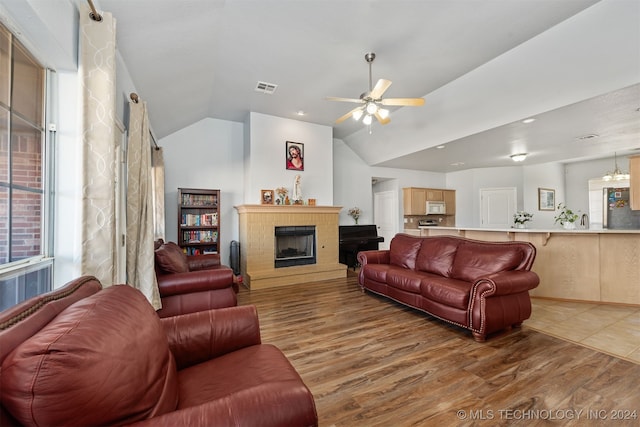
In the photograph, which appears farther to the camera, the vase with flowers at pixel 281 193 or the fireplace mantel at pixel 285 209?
the vase with flowers at pixel 281 193

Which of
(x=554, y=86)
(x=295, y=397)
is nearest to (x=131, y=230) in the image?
(x=295, y=397)

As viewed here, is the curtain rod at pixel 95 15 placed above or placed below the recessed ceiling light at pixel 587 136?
below

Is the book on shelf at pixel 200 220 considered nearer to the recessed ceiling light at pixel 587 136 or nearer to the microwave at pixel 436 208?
the microwave at pixel 436 208

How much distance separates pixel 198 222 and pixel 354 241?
3.35 metres

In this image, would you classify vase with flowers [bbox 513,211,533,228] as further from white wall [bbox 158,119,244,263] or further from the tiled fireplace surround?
white wall [bbox 158,119,244,263]

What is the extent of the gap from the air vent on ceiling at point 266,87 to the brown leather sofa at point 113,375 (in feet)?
11.5

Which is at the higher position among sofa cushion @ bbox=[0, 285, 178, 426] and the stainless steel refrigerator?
the stainless steel refrigerator

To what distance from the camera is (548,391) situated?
70.4 inches

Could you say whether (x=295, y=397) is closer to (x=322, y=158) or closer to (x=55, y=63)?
(x=55, y=63)

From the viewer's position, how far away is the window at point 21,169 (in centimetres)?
125

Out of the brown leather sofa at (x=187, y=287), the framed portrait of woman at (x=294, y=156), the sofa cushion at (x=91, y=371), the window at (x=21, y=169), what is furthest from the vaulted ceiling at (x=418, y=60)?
the sofa cushion at (x=91, y=371)

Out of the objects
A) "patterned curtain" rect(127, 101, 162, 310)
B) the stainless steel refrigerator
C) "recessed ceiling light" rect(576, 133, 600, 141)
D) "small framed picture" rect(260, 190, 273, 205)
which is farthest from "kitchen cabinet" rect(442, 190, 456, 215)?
"patterned curtain" rect(127, 101, 162, 310)

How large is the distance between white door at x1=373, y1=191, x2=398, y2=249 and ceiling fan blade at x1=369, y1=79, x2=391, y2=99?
15.3ft

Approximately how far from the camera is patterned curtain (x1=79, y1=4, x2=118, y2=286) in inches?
61.5
